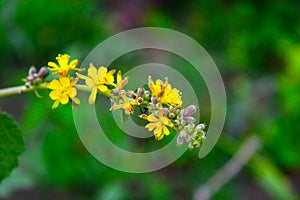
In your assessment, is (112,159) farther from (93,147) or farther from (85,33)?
(85,33)

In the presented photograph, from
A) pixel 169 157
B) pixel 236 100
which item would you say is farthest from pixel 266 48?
pixel 169 157

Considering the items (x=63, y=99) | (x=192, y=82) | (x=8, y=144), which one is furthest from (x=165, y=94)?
(x=192, y=82)

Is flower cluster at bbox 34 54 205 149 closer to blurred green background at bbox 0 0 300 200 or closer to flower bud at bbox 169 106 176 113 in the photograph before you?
flower bud at bbox 169 106 176 113

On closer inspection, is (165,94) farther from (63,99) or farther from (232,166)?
(232,166)

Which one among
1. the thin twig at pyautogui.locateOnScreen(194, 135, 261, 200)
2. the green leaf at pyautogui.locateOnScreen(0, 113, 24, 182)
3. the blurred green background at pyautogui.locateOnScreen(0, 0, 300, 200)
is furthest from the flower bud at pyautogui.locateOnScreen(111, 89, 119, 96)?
the thin twig at pyautogui.locateOnScreen(194, 135, 261, 200)

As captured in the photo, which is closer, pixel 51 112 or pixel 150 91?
pixel 150 91

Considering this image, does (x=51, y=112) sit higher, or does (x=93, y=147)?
(x=51, y=112)
